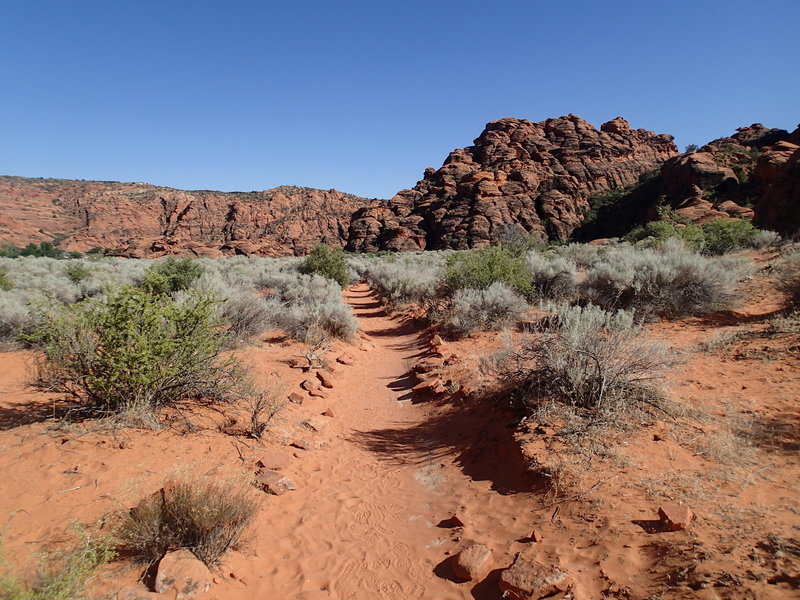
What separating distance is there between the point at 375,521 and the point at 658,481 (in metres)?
2.49

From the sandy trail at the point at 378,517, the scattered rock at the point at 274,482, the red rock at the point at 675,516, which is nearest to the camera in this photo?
the red rock at the point at 675,516

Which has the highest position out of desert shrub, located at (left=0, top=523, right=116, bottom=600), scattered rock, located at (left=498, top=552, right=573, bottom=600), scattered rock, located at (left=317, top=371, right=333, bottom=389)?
desert shrub, located at (left=0, top=523, right=116, bottom=600)

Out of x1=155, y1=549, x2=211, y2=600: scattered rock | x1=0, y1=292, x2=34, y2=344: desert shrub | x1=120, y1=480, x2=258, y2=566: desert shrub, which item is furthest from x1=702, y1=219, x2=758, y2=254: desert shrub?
x1=0, y1=292, x2=34, y2=344: desert shrub

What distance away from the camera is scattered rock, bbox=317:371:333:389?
7266mm

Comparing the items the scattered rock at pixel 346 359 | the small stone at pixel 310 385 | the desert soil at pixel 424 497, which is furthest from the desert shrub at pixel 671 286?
the small stone at pixel 310 385

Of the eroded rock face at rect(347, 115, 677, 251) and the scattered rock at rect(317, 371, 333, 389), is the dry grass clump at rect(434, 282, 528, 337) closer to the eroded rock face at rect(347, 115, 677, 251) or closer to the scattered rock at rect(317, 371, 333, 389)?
the scattered rock at rect(317, 371, 333, 389)

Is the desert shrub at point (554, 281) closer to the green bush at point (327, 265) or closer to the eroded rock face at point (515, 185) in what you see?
the green bush at point (327, 265)

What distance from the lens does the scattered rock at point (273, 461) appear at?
4.38m

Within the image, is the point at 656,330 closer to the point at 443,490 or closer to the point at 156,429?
the point at 443,490

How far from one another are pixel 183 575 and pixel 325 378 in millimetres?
4755

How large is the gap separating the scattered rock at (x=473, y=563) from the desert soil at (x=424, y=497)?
0.19 feet

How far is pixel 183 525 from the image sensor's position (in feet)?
9.30

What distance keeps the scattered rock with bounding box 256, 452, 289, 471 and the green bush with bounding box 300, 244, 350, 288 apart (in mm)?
14416

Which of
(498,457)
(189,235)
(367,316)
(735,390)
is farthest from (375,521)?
(189,235)
